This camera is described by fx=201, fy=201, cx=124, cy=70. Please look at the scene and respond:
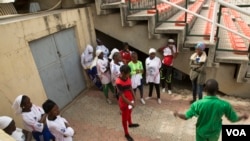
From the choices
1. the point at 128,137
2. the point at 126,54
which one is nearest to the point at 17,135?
the point at 128,137

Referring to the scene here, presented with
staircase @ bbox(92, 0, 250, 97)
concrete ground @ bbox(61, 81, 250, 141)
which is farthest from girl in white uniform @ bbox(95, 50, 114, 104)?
staircase @ bbox(92, 0, 250, 97)

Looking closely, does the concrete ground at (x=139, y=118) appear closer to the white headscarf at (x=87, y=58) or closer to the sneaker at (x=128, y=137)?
the sneaker at (x=128, y=137)

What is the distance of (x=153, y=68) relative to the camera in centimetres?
473

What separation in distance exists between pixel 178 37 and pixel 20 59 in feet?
11.3

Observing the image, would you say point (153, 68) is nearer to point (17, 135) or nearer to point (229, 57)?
point (229, 57)

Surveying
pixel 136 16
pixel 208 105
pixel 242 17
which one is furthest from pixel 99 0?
pixel 242 17

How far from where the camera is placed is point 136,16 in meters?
4.98

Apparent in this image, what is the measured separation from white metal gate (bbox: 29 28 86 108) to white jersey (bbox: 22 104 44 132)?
54.1 inches

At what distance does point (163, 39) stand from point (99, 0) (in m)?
1.99

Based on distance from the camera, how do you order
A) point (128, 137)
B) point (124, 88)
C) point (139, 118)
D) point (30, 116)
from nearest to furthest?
point (30, 116), point (124, 88), point (128, 137), point (139, 118)

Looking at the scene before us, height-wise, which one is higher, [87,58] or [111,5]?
Answer: [111,5]

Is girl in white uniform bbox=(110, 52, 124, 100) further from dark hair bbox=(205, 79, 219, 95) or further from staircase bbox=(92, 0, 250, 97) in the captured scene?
dark hair bbox=(205, 79, 219, 95)

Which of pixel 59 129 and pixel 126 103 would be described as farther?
pixel 126 103

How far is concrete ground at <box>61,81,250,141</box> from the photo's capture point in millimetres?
3934
